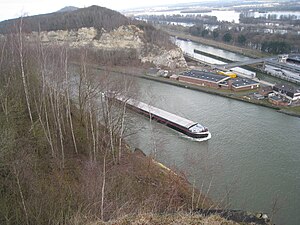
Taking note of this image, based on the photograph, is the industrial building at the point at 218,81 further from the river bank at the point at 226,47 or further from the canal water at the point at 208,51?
the river bank at the point at 226,47

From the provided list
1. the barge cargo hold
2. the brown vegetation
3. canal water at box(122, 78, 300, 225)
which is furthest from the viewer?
the barge cargo hold

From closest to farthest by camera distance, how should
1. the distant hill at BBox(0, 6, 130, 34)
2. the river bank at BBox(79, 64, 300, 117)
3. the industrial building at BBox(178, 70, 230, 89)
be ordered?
the river bank at BBox(79, 64, 300, 117), the industrial building at BBox(178, 70, 230, 89), the distant hill at BBox(0, 6, 130, 34)

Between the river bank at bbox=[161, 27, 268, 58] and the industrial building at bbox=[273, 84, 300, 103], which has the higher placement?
Result: the river bank at bbox=[161, 27, 268, 58]

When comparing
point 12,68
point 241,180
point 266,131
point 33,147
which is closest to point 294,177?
point 241,180

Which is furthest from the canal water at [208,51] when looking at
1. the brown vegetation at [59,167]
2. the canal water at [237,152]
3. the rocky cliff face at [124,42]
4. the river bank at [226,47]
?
the brown vegetation at [59,167]

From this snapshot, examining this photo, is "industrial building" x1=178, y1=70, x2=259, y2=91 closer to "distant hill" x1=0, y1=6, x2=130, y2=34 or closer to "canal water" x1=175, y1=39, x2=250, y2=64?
"canal water" x1=175, y1=39, x2=250, y2=64

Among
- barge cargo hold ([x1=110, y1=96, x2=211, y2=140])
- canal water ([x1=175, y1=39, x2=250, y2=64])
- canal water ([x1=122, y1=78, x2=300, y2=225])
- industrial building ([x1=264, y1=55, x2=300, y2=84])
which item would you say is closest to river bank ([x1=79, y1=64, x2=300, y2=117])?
canal water ([x1=122, y1=78, x2=300, y2=225])

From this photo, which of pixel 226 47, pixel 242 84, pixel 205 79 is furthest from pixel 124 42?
pixel 226 47
